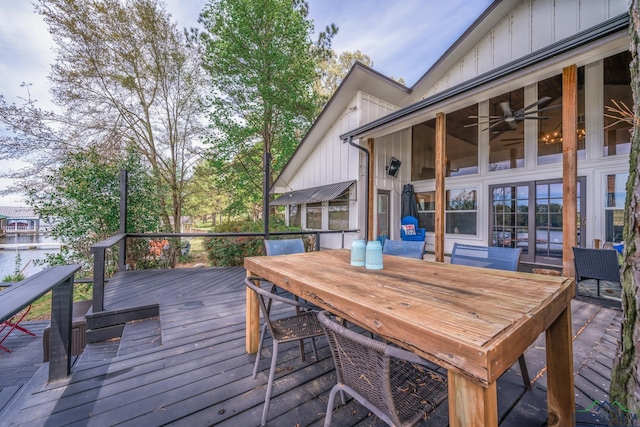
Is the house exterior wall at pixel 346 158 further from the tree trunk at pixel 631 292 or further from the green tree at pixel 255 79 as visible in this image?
the tree trunk at pixel 631 292

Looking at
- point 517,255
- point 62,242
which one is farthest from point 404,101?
point 62,242

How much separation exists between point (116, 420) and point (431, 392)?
180 cm

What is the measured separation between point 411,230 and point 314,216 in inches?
131

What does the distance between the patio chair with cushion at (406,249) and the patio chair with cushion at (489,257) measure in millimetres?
363

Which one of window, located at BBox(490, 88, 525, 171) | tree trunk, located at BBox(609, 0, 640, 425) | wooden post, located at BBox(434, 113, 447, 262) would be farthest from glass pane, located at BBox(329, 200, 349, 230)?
tree trunk, located at BBox(609, 0, 640, 425)

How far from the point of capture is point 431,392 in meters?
1.11

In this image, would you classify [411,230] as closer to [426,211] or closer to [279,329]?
[426,211]

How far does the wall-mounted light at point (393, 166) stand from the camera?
7156 millimetres

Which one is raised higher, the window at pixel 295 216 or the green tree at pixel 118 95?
the green tree at pixel 118 95

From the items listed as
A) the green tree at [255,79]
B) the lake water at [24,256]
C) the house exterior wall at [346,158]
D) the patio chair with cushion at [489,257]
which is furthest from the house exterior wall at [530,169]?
the lake water at [24,256]

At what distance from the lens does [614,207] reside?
463cm

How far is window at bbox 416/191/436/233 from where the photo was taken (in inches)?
294

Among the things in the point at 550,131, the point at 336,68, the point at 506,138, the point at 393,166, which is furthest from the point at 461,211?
the point at 336,68

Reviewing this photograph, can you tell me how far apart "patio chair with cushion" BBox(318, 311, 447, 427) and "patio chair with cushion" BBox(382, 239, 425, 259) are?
1578 mm
